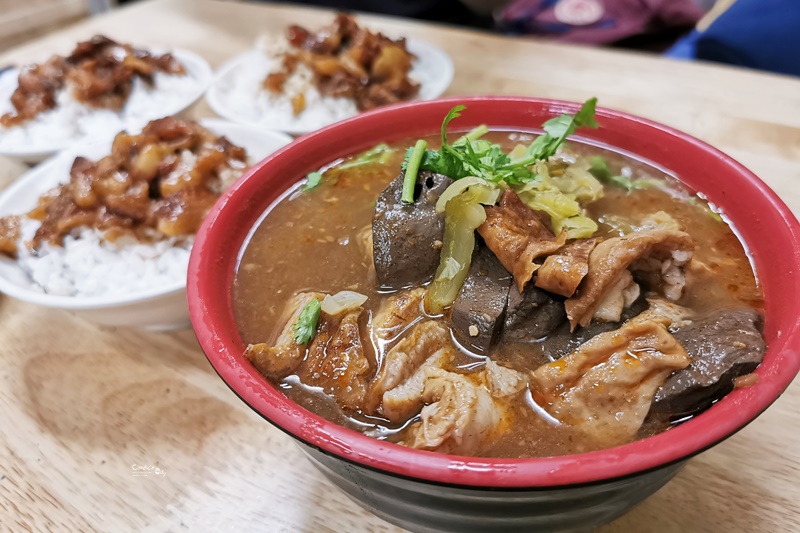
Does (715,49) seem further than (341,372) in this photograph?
Yes

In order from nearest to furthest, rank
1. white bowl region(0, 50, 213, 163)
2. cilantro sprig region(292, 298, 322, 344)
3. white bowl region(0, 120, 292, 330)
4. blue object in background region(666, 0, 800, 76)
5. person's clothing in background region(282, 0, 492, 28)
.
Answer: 1. cilantro sprig region(292, 298, 322, 344)
2. white bowl region(0, 120, 292, 330)
3. white bowl region(0, 50, 213, 163)
4. blue object in background region(666, 0, 800, 76)
5. person's clothing in background region(282, 0, 492, 28)

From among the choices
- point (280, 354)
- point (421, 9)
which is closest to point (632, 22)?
point (421, 9)

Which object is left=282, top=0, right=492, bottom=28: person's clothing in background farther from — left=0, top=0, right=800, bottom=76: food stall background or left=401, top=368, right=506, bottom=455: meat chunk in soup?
left=401, top=368, right=506, bottom=455: meat chunk in soup

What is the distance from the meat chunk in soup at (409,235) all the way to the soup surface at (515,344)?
0.02 m

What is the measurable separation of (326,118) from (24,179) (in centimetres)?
128

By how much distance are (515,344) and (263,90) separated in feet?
7.26

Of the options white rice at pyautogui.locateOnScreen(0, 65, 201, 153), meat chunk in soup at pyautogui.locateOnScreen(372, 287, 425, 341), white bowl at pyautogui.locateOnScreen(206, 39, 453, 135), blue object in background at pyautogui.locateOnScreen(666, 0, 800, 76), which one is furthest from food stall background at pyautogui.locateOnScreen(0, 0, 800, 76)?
meat chunk in soup at pyautogui.locateOnScreen(372, 287, 425, 341)

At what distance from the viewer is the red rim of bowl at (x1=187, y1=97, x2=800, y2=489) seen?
2.87 ft

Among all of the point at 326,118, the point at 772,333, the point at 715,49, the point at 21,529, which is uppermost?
the point at 715,49

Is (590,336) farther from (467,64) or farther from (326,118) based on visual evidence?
(467,64)

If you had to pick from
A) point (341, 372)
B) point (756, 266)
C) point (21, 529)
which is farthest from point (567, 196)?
point (21, 529)

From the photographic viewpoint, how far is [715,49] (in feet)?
11.7

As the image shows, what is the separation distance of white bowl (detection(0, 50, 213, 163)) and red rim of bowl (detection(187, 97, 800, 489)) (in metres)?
1.36

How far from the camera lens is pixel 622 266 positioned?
3.81 feet
